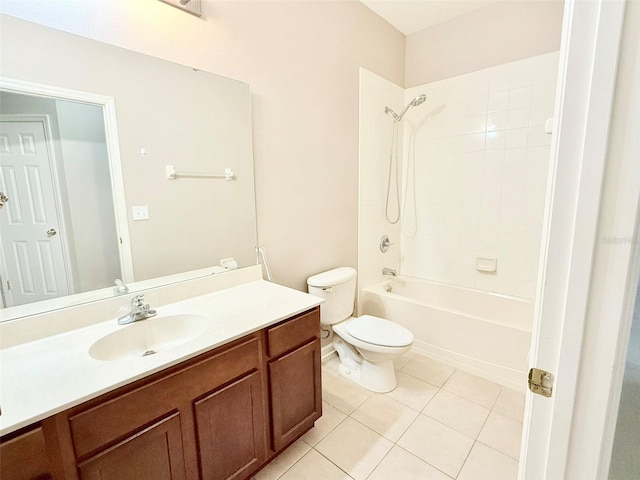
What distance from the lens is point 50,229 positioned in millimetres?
1181

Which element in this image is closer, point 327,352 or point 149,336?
point 149,336

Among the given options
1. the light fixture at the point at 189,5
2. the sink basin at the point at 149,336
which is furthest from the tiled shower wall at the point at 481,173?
the sink basin at the point at 149,336

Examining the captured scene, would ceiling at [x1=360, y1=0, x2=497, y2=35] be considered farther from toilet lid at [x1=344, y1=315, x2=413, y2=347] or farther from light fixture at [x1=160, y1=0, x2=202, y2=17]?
toilet lid at [x1=344, y1=315, x2=413, y2=347]

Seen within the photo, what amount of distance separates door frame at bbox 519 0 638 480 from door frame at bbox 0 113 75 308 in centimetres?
157

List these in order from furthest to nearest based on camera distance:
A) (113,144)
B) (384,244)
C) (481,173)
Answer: (384,244) < (481,173) < (113,144)

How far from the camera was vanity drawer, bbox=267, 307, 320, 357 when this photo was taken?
1.33 m

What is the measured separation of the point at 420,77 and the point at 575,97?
2.67 meters

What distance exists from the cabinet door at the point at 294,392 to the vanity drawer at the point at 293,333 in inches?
1.5

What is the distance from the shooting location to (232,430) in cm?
120

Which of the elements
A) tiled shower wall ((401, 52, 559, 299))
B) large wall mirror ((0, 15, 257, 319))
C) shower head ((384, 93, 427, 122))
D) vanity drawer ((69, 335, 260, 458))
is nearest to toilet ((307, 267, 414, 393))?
large wall mirror ((0, 15, 257, 319))

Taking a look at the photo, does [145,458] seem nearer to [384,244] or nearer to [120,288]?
[120,288]

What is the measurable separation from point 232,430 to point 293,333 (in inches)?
17.7

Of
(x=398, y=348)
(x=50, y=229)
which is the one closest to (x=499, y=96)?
(x=398, y=348)

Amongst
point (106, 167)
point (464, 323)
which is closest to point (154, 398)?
point (106, 167)
